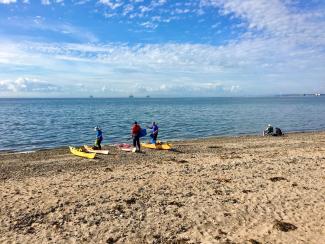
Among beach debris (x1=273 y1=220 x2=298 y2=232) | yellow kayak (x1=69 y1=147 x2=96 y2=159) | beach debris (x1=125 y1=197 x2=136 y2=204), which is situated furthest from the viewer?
yellow kayak (x1=69 y1=147 x2=96 y2=159)

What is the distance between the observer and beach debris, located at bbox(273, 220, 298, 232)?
11.0 metres

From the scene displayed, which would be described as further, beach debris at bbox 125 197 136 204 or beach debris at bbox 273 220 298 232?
beach debris at bbox 125 197 136 204

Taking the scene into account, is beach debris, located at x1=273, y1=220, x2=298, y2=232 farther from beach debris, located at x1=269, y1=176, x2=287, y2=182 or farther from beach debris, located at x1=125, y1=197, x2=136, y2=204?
beach debris, located at x1=125, y1=197, x2=136, y2=204

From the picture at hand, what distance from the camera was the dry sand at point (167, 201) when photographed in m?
10.9

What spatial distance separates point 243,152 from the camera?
25641mm

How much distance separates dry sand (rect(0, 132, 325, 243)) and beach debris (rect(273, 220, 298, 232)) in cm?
3

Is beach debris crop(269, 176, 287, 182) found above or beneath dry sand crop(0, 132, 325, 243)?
above

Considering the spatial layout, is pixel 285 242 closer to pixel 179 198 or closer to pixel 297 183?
pixel 179 198

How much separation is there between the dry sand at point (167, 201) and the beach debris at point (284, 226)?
0.03 meters

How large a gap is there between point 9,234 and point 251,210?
8184mm

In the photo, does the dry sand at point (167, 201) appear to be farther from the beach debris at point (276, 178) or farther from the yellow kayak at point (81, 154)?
the yellow kayak at point (81, 154)

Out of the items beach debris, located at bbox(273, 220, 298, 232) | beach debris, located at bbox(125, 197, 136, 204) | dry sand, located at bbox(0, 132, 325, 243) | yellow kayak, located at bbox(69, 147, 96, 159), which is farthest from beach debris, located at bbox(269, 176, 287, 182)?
yellow kayak, located at bbox(69, 147, 96, 159)

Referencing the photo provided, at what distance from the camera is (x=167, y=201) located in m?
13.7

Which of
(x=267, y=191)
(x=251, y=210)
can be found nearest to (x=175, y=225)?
(x=251, y=210)
